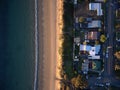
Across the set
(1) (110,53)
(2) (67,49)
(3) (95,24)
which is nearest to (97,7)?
(3) (95,24)

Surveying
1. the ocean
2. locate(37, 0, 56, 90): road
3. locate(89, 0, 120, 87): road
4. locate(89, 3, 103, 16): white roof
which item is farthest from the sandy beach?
locate(89, 0, 120, 87): road

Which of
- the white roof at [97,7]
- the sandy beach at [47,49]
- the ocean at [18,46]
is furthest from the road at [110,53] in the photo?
the ocean at [18,46]

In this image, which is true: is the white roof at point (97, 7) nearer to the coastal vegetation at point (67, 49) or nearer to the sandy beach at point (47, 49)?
the coastal vegetation at point (67, 49)

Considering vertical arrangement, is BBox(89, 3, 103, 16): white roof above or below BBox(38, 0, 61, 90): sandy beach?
above

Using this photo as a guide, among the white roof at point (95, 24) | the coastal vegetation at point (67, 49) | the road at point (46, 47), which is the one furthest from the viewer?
the road at point (46, 47)

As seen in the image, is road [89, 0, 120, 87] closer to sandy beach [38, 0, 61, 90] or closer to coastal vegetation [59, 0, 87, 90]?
coastal vegetation [59, 0, 87, 90]

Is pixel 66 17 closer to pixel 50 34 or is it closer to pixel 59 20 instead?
pixel 59 20

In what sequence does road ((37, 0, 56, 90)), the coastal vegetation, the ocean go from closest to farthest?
the coastal vegetation → road ((37, 0, 56, 90)) → the ocean
